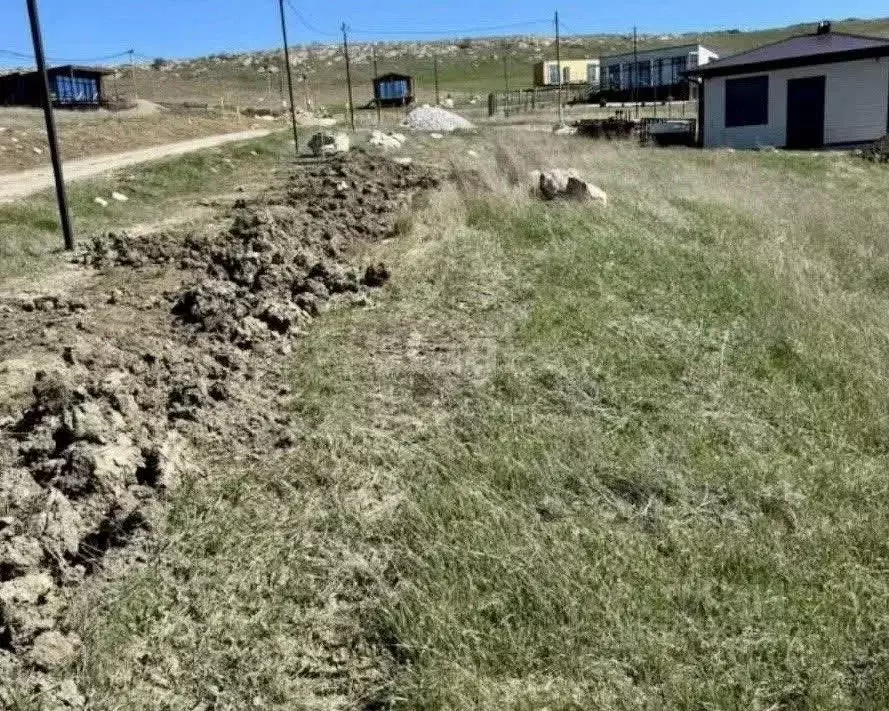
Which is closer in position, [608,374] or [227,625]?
[227,625]

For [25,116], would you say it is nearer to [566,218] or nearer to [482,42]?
[566,218]

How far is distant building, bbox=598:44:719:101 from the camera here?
57875 millimetres

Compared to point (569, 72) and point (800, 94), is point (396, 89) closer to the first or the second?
point (569, 72)

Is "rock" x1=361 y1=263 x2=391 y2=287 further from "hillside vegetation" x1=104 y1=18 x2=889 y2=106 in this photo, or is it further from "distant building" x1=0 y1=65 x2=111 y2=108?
"hillside vegetation" x1=104 y1=18 x2=889 y2=106

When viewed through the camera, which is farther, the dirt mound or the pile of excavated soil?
the dirt mound

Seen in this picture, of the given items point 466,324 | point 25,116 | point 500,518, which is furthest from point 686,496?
point 25,116

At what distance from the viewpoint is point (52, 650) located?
3.30 metres

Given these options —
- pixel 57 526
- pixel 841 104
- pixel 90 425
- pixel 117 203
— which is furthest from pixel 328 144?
pixel 57 526

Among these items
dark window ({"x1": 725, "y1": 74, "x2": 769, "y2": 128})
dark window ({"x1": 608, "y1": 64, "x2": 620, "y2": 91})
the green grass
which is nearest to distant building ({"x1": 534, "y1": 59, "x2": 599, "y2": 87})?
dark window ({"x1": 608, "y1": 64, "x2": 620, "y2": 91})

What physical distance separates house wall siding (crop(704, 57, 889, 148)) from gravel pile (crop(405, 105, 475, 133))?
1238 cm

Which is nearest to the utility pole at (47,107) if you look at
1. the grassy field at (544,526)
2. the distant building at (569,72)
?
the grassy field at (544,526)

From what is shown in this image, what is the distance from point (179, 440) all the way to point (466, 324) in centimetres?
313

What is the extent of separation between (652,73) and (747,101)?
30.9m

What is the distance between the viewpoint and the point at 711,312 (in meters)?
7.60
